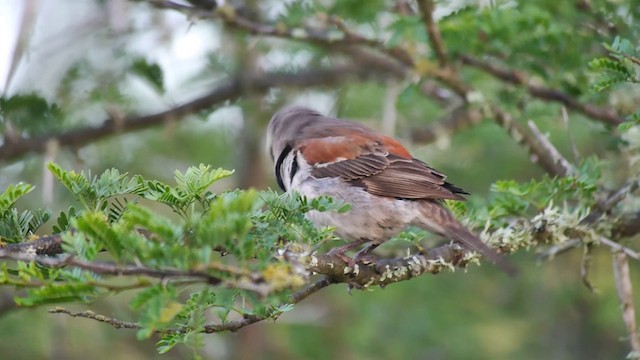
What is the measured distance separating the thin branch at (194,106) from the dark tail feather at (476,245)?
122 inches

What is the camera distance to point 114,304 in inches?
309

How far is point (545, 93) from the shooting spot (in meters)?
5.89

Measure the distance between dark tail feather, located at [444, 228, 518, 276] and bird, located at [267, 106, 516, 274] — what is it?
0.07 feet

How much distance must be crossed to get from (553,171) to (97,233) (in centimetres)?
388

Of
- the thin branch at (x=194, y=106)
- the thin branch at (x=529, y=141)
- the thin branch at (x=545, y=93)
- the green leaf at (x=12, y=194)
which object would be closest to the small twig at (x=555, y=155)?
the thin branch at (x=529, y=141)

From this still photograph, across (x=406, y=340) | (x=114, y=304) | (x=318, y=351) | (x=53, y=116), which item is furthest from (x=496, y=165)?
(x=53, y=116)

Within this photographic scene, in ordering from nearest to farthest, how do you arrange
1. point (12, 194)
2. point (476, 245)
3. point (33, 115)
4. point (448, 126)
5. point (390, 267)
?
point (12, 194) → point (390, 267) → point (476, 245) → point (33, 115) → point (448, 126)

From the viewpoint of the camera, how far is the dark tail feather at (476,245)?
13.6 feet

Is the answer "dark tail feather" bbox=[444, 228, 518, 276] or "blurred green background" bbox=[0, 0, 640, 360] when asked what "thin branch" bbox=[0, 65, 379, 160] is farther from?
"dark tail feather" bbox=[444, 228, 518, 276]

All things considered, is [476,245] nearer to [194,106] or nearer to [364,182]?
[364,182]

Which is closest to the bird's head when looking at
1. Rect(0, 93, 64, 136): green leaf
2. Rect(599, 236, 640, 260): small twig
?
Rect(0, 93, 64, 136): green leaf

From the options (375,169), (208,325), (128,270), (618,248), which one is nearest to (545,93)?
(375,169)

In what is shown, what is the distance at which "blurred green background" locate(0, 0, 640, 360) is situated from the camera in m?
6.02

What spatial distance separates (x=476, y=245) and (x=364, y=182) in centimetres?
118
